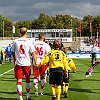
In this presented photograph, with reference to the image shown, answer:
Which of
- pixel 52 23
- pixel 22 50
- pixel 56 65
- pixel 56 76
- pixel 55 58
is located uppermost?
pixel 52 23

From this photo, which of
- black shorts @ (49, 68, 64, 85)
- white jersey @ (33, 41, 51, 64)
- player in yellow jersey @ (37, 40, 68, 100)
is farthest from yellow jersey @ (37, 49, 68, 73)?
white jersey @ (33, 41, 51, 64)

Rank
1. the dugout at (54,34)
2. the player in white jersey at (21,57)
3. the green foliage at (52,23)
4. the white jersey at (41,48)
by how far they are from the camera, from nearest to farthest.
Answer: the player in white jersey at (21,57), the white jersey at (41,48), the dugout at (54,34), the green foliage at (52,23)

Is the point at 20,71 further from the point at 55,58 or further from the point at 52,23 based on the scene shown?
the point at 52,23

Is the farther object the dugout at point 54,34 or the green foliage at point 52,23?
the green foliage at point 52,23

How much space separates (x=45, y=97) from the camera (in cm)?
995

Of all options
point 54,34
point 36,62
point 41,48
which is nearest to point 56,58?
point 36,62

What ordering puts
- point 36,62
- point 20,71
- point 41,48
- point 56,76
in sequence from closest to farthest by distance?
point 56,76, point 20,71, point 36,62, point 41,48

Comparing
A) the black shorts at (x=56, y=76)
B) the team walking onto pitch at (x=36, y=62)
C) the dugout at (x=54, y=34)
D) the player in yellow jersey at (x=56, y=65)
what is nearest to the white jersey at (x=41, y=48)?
the team walking onto pitch at (x=36, y=62)

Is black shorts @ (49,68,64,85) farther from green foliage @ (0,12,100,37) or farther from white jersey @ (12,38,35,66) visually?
green foliage @ (0,12,100,37)

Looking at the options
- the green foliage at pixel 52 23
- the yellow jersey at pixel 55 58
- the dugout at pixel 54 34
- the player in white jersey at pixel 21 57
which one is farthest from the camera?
the green foliage at pixel 52 23

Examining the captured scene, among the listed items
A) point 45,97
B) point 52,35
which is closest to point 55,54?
point 45,97

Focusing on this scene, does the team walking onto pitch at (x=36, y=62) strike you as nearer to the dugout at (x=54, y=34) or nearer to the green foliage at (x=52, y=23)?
the dugout at (x=54, y=34)

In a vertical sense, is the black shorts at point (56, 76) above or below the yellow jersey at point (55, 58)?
below

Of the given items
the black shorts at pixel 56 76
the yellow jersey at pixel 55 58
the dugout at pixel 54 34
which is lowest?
the black shorts at pixel 56 76
